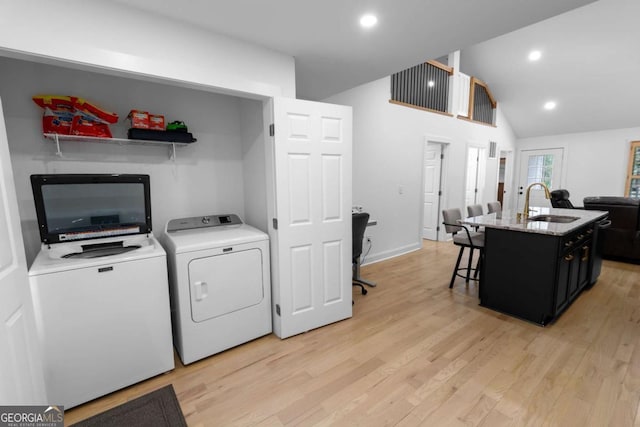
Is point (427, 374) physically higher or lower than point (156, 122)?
lower

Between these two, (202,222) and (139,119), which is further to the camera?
(202,222)

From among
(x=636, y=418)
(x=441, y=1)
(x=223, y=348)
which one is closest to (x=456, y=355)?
(x=636, y=418)

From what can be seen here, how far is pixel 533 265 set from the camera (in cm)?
253

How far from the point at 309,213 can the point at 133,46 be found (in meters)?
1.58

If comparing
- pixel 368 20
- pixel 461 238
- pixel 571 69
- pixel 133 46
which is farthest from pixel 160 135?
pixel 571 69

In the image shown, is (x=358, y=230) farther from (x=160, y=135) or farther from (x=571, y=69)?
(x=571, y=69)

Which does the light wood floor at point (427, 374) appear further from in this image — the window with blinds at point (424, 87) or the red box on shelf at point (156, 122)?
the window with blinds at point (424, 87)

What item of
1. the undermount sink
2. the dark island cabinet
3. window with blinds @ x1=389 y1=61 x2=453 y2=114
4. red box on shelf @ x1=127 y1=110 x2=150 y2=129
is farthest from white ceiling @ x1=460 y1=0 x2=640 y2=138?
red box on shelf @ x1=127 y1=110 x2=150 y2=129

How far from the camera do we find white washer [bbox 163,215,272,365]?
2.05 m

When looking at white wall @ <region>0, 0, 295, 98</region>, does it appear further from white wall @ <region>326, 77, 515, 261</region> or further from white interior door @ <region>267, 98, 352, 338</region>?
white wall @ <region>326, 77, 515, 261</region>

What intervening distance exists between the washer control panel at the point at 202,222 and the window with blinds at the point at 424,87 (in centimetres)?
311

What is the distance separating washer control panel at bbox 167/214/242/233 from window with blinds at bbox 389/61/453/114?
311 cm

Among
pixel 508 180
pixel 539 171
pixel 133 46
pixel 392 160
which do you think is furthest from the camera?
pixel 508 180

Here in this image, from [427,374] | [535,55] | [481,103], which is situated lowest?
[427,374]
